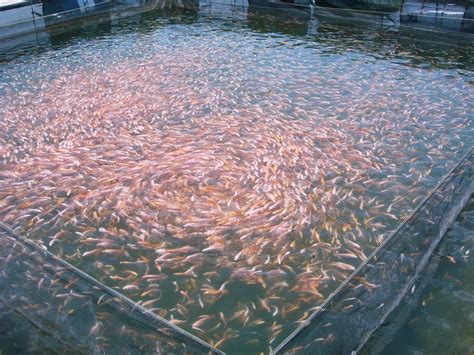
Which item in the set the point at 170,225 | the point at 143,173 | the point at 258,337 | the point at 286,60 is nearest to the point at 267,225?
the point at 170,225

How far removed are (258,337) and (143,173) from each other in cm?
421

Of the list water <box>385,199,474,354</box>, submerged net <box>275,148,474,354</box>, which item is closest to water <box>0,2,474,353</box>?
submerged net <box>275,148,474,354</box>

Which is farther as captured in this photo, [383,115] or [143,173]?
[383,115]

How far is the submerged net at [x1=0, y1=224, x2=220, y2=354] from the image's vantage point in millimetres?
4305

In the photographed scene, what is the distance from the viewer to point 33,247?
5188 mm

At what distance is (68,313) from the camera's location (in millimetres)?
4848

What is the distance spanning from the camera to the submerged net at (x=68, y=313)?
14.1ft

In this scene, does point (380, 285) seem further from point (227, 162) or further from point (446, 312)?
point (227, 162)

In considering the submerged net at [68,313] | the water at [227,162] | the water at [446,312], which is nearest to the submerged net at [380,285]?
the water at [446,312]

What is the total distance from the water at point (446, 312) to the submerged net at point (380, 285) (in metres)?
0.23

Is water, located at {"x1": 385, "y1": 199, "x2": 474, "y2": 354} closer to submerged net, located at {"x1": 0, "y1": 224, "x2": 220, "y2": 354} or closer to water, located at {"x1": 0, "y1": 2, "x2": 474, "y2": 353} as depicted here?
water, located at {"x1": 0, "y1": 2, "x2": 474, "y2": 353}

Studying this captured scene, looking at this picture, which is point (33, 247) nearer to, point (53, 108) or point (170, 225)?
point (170, 225)

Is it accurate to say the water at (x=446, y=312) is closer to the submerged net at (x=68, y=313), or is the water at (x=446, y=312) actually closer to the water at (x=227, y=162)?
the water at (x=227, y=162)

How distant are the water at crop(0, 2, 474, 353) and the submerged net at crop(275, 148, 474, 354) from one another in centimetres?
79
